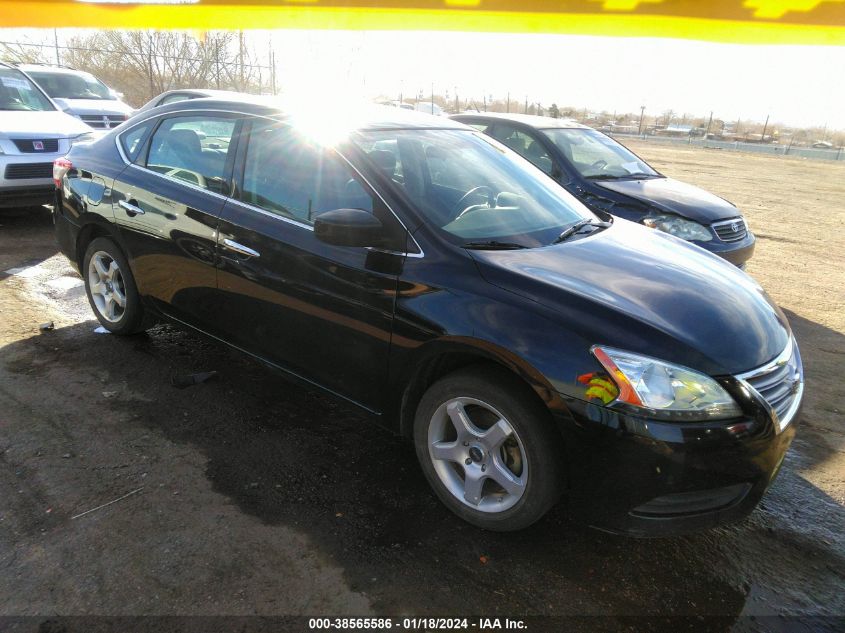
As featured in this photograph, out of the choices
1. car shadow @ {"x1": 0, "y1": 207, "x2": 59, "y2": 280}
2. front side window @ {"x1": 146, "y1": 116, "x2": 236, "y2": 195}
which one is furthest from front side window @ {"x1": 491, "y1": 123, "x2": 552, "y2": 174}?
car shadow @ {"x1": 0, "y1": 207, "x2": 59, "y2": 280}

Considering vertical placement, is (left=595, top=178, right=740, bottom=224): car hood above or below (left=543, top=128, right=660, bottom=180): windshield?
below

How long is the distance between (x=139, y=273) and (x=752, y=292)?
12.0 ft

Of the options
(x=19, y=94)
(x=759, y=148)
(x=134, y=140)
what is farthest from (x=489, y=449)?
(x=759, y=148)

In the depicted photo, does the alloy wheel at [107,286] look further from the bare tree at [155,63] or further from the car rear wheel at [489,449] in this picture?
the bare tree at [155,63]

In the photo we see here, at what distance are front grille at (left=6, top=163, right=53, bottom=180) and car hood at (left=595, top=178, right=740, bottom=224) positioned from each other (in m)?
6.41

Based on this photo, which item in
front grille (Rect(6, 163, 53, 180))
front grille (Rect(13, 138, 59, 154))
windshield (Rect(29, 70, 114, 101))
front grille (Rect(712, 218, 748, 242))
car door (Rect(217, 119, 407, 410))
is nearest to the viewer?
car door (Rect(217, 119, 407, 410))

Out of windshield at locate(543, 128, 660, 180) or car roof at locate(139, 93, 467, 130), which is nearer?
car roof at locate(139, 93, 467, 130)

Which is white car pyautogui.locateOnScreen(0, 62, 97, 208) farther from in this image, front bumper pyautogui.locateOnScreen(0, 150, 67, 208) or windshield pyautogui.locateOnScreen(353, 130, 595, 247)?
windshield pyautogui.locateOnScreen(353, 130, 595, 247)

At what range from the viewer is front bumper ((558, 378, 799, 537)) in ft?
7.40

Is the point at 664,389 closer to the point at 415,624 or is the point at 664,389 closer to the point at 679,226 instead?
the point at 415,624

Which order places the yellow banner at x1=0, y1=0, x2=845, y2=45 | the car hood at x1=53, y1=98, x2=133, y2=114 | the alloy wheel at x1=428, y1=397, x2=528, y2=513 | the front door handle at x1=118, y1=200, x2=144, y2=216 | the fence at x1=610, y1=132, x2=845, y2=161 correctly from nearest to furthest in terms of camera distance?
the yellow banner at x1=0, y1=0, x2=845, y2=45, the alloy wheel at x1=428, y1=397, x2=528, y2=513, the front door handle at x1=118, y1=200, x2=144, y2=216, the car hood at x1=53, y1=98, x2=133, y2=114, the fence at x1=610, y1=132, x2=845, y2=161

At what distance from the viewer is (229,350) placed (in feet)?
12.2

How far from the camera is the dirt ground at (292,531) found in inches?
91.4

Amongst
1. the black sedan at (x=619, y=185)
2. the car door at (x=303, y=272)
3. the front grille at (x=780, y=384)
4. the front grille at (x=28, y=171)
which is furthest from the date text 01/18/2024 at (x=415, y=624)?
the front grille at (x=28, y=171)
